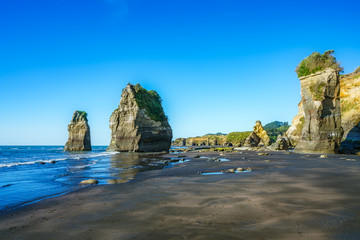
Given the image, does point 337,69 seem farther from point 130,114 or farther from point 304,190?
point 130,114

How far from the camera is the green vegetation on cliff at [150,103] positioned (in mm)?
56894

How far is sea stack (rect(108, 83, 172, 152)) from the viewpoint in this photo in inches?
2095

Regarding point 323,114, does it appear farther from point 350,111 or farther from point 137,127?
point 137,127

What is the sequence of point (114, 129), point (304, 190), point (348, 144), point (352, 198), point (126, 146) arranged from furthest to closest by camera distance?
point (114, 129) → point (126, 146) → point (348, 144) → point (304, 190) → point (352, 198)

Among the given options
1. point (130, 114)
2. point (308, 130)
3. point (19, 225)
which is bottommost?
point (19, 225)

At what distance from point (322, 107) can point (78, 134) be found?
255ft

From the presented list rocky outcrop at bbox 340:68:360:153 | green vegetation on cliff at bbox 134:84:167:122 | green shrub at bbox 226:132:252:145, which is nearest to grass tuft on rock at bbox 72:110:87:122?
green vegetation on cliff at bbox 134:84:167:122

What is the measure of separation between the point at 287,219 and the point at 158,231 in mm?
3032

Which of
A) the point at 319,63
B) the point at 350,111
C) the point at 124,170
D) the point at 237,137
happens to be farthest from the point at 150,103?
the point at 237,137

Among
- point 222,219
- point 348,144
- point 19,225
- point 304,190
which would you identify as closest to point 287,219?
point 222,219

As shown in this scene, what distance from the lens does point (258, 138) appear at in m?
80.6

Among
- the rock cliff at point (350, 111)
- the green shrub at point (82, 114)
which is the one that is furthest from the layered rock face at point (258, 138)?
the green shrub at point (82, 114)

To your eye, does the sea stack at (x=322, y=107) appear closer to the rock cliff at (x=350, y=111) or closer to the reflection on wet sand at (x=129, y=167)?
the rock cliff at (x=350, y=111)

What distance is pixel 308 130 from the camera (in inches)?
1238
